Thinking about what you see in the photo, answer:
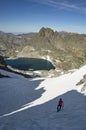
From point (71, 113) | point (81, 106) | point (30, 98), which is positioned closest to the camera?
point (71, 113)

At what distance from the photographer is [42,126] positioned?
2272 cm

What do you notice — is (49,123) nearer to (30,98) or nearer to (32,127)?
(32,127)

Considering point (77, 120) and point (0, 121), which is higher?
point (77, 120)

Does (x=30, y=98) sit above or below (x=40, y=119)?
below

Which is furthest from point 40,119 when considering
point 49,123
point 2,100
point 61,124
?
point 2,100

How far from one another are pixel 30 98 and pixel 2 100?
5236 millimetres

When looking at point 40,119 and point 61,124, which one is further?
point 40,119

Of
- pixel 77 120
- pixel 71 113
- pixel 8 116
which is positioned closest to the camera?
pixel 77 120

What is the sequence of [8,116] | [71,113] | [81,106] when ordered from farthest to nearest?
[8,116] < [81,106] < [71,113]

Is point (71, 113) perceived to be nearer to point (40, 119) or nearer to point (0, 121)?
point (40, 119)

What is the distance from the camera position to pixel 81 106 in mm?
27000

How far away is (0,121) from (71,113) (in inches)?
314

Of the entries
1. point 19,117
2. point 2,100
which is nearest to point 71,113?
point 19,117

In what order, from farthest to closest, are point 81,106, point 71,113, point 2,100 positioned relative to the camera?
point 2,100 < point 81,106 < point 71,113
